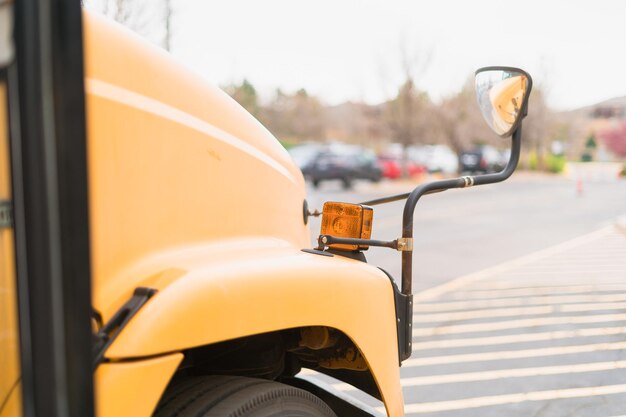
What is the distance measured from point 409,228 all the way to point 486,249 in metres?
9.28

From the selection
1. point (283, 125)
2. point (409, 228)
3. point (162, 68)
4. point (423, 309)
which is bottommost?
point (423, 309)

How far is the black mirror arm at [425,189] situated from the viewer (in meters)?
2.20

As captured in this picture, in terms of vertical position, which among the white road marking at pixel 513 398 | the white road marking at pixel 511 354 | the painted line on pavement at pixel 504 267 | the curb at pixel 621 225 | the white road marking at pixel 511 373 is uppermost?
the curb at pixel 621 225

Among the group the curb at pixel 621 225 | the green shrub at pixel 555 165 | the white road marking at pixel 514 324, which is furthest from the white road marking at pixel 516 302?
the green shrub at pixel 555 165

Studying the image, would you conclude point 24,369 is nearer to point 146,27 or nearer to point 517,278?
point 146,27

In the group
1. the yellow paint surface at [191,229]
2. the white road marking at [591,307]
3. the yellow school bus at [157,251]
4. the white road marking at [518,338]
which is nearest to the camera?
the yellow school bus at [157,251]

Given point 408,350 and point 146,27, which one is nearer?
point 408,350

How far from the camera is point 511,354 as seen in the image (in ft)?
17.0

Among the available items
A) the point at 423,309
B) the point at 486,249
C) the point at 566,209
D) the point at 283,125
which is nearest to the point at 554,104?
the point at 283,125

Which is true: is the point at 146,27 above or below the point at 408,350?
above

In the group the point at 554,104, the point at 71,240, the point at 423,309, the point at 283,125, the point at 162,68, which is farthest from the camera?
the point at 283,125

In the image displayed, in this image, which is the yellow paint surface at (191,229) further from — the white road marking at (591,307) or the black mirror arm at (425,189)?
the white road marking at (591,307)

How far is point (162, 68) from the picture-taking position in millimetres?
1721

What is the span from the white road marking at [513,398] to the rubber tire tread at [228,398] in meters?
2.39
